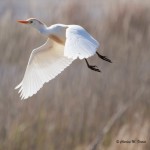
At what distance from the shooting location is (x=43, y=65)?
5602 mm

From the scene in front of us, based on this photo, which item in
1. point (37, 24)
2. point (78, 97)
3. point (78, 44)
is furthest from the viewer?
point (78, 97)

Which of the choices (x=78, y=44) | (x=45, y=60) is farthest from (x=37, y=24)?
(x=78, y=44)

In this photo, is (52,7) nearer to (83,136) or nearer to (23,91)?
(83,136)

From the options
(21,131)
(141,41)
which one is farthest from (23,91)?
(141,41)

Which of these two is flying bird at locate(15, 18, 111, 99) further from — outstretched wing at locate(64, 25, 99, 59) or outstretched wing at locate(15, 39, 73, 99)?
outstretched wing at locate(64, 25, 99, 59)

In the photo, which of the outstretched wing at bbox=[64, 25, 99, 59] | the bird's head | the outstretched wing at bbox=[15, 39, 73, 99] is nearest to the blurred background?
the outstretched wing at bbox=[15, 39, 73, 99]

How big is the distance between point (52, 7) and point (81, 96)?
3.39ft

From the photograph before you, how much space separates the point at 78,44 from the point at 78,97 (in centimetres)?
205

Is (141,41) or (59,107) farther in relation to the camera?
(141,41)

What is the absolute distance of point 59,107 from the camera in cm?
666

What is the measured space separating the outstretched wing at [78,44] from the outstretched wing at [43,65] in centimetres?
54

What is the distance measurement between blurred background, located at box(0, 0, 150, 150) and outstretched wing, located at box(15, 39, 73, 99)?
38.2 inches

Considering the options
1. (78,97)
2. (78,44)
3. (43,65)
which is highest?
(78,44)

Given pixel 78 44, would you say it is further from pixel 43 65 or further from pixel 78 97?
pixel 78 97
